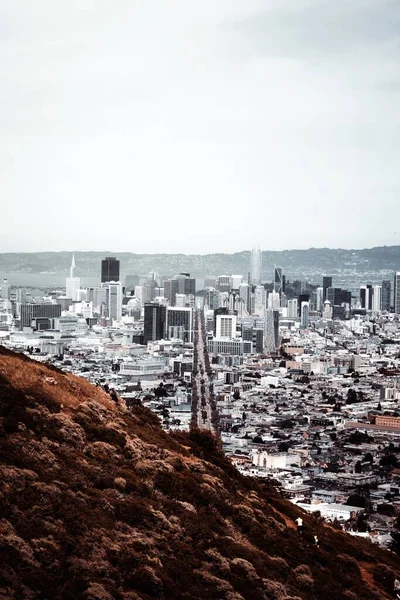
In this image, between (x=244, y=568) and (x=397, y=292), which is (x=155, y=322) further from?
(x=244, y=568)

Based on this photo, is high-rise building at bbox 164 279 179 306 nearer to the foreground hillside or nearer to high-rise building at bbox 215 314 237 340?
high-rise building at bbox 215 314 237 340

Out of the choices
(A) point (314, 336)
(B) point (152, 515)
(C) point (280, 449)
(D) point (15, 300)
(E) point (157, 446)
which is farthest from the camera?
(D) point (15, 300)

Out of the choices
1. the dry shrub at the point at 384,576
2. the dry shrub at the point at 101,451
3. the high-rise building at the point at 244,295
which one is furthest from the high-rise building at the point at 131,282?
the dry shrub at the point at 101,451

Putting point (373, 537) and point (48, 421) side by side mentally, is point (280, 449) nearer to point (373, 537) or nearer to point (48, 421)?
point (373, 537)

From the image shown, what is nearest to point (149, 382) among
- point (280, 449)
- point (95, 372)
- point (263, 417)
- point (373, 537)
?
point (95, 372)

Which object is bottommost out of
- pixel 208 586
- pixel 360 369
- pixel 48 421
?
pixel 360 369

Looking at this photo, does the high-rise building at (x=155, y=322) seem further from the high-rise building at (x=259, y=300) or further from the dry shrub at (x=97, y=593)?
the dry shrub at (x=97, y=593)

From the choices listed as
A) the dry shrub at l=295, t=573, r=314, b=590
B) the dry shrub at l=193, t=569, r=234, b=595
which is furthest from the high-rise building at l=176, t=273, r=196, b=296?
the dry shrub at l=193, t=569, r=234, b=595
